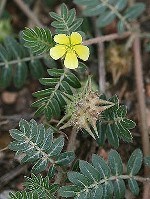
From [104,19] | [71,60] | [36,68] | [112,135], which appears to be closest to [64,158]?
[112,135]

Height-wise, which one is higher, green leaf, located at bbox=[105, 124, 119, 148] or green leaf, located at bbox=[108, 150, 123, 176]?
green leaf, located at bbox=[105, 124, 119, 148]

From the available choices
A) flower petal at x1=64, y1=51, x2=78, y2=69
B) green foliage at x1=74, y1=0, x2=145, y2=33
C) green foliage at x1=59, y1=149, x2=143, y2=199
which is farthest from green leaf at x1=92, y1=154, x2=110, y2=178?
green foliage at x1=74, y1=0, x2=145, y2=33

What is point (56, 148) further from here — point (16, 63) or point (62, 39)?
point (16, 63)

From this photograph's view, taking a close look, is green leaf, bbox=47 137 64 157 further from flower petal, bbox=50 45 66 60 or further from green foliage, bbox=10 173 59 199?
flower petal, bbox=50 45 66 60

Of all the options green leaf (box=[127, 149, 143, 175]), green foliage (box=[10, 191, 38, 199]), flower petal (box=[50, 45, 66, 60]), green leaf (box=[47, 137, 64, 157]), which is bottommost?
green foliage (box=[10, 191, 38, 199])

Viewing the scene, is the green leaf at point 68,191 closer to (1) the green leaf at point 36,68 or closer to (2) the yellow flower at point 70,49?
(2) the yellow flower at point 70,49

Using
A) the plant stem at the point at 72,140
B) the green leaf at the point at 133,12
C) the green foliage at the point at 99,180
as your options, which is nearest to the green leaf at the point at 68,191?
the green foliage at the point at 99,180

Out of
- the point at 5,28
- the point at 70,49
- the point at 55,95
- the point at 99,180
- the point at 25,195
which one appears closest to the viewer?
the point at 25,195
